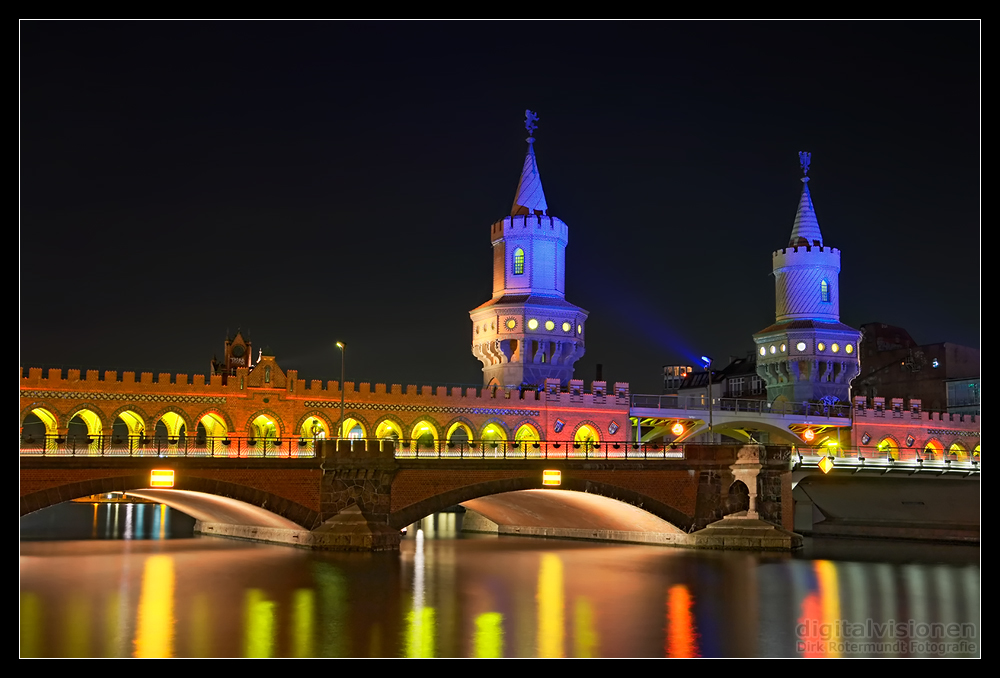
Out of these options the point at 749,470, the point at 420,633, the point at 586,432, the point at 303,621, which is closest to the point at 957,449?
the point at 586,432

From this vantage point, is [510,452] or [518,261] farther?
[518,261]

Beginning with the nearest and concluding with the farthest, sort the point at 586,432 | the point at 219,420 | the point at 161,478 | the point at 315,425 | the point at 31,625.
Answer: the point at 31,625
the point at 161,478
the point at 219,420
the point at 315,425
the point at 586,432

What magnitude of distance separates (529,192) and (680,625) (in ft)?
173

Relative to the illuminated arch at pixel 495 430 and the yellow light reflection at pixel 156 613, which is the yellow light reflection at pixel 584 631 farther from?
the illuminated arch at pixel 495 430

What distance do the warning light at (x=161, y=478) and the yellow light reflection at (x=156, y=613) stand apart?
348 cm

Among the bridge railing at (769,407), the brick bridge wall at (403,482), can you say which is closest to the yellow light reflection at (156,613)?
the brick bridge wall at (403,482)

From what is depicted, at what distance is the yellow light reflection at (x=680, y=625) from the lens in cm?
2769

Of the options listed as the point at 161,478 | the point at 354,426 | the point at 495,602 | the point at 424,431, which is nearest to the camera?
the point at 495,602

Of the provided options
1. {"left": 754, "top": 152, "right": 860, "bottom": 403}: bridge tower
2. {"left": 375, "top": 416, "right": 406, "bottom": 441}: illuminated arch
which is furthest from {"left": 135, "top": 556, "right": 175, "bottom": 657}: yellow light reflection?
{"left": 754, "top": 152, "right": 860, "bottom": 403}: bridge tower

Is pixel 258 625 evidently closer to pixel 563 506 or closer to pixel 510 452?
pixel 510 452

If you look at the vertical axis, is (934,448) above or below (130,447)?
above

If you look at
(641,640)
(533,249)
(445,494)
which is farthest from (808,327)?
(641,640)

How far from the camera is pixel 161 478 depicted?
142ft

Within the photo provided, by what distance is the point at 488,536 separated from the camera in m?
65.5
